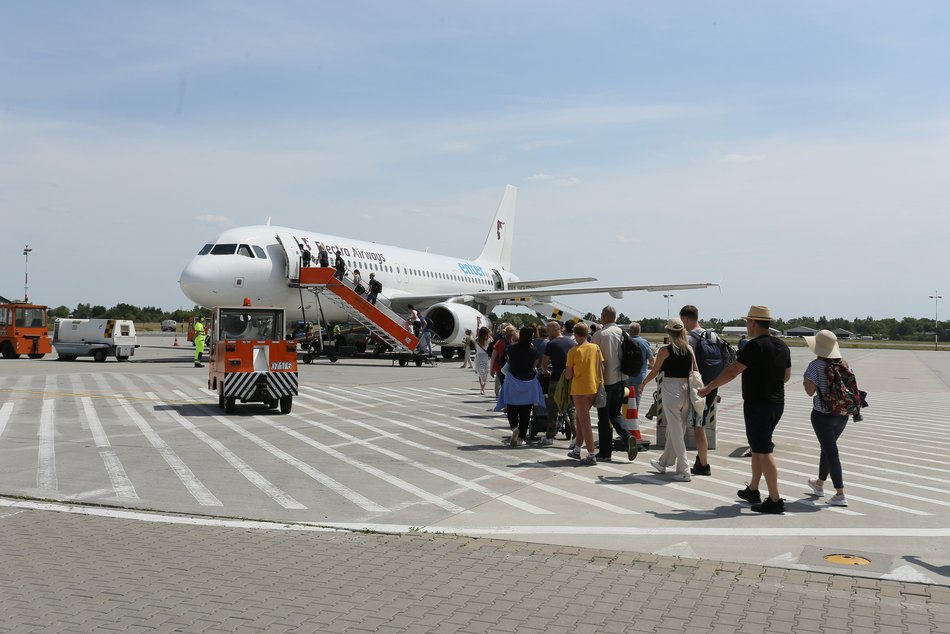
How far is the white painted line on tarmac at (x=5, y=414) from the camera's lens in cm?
1259

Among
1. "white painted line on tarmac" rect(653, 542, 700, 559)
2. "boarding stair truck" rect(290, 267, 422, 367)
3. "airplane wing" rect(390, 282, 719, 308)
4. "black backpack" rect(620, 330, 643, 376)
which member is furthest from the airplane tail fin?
"white painted line on tarmac" rect(653, 542, 700, 559)

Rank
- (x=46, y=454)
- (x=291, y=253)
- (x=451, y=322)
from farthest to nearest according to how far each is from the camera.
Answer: (x=451, y=322) < (x=291, y=253) < (x=46, y=454)

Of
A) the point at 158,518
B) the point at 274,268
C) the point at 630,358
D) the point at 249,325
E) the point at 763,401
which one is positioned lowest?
the point at 158,518

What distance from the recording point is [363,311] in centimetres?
2839

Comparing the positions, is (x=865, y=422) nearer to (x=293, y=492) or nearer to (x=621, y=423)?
(x=621, y=423)

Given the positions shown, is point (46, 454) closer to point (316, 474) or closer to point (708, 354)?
point (316, 474)

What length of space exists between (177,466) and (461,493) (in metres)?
3.38

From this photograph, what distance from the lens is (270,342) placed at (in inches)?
563

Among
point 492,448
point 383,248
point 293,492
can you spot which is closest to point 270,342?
point 492,448

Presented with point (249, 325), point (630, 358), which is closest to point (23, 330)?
point (249, 325)

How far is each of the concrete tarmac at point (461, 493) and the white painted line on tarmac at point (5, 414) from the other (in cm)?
10

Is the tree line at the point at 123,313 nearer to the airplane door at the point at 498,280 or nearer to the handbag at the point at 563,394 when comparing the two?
the airplane door at the point at 498,280

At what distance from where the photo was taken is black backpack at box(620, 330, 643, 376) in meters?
10.4

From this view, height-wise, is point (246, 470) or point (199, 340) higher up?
point (199, 340)
